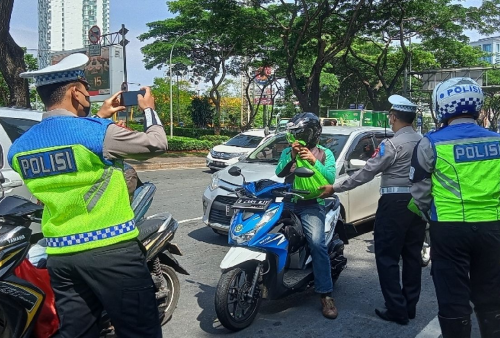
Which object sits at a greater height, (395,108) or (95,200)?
(395,108)

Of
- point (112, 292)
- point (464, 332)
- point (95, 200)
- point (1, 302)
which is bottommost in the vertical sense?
point (464, 332)

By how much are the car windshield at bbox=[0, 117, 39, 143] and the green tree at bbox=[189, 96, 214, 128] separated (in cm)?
3410

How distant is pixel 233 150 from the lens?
16.4 meters

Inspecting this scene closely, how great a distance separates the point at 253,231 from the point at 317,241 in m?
0.63

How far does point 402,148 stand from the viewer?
435 centimetres

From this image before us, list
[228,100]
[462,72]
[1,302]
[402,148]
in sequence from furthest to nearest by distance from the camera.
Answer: [228,100] < [462,72] < [402,148] < [1,302]

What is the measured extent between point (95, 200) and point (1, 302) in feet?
3.51

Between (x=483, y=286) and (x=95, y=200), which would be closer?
(x=95, y=200)

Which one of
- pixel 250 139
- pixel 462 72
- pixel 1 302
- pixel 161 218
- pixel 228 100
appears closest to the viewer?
pixel 1 302

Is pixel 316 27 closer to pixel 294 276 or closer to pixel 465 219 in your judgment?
pixel 294 276

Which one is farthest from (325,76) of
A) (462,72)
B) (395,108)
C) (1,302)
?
(1,302)

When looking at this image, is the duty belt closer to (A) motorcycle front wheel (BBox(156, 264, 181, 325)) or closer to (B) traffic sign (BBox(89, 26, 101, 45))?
(A) motorcycle front wheel (BBox(156, 264, 181, 325))

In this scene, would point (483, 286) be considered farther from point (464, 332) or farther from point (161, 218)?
point (161, 218)

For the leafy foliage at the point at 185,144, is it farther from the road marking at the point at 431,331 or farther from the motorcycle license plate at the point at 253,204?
the road marking at the point at 431,331
